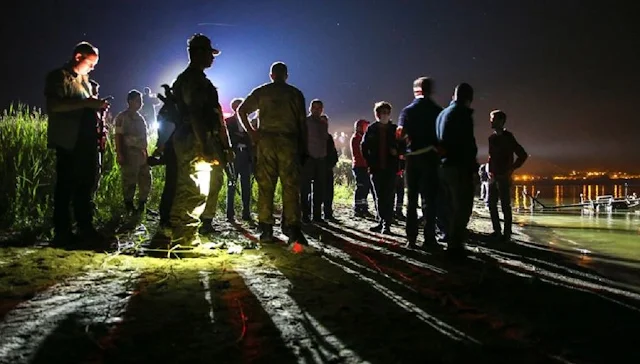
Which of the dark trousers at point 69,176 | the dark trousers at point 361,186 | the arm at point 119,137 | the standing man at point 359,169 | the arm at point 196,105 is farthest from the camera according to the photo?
A: the dark trousers at point 361,186

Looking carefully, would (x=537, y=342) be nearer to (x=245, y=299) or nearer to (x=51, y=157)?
(x=245, y=299)

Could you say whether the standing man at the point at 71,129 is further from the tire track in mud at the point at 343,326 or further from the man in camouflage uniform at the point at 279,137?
the tire track in mud at the point at 343,326

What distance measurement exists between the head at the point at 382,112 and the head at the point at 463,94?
2.28 meters

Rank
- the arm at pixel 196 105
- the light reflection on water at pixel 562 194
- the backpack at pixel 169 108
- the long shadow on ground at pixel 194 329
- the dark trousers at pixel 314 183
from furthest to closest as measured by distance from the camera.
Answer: the light reflection on water at pixel 562 194 < the dark trousers at pixel 314 183 < the backpack at pixel 169 108 < the arm at pixel 196 105 < the long shadow on ground at pixel 194 329

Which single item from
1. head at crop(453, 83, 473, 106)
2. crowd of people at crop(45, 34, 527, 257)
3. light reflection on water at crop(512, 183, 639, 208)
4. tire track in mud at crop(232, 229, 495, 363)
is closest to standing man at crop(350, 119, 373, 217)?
crowd of people at crop(45, 34, 527, 257)

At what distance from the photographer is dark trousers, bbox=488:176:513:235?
602 cm

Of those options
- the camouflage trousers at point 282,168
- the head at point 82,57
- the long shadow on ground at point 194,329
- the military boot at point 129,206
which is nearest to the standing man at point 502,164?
the camouflage trousers at point 282,168

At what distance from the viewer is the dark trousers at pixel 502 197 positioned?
6023 mm

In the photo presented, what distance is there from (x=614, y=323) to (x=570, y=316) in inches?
8.1

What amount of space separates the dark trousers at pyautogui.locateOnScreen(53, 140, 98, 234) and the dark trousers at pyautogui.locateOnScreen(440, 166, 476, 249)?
3.62 m

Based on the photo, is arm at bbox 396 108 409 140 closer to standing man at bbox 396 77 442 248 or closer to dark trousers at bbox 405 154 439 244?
standing man at bbox 396 77 442 248

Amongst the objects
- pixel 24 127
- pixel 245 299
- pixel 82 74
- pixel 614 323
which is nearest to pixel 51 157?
pixel 24 127

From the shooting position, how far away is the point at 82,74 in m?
4.80

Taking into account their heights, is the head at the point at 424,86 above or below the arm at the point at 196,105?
above
